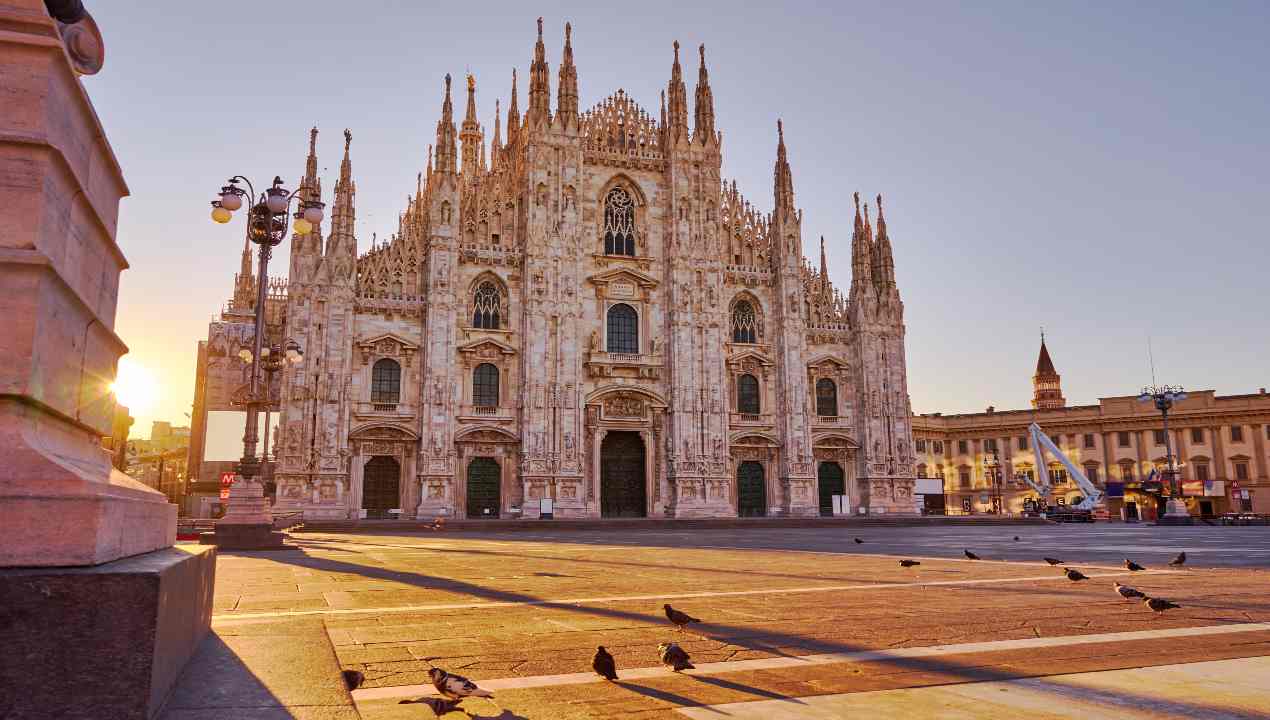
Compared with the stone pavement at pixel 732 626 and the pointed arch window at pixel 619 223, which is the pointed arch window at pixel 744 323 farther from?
the stone pavement at pixel 732 626

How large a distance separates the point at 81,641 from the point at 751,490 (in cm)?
3937

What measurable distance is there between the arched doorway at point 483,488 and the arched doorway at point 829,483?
51.7 feet

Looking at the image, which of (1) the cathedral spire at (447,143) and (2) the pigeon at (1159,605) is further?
(1) the cathedral spire at (447,143)

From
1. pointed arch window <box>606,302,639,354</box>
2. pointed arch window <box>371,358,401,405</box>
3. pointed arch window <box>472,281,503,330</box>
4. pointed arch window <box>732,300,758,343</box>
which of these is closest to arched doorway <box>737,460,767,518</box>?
pointed arch window <box>732,300,758,343</box>

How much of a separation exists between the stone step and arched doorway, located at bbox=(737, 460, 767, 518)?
4.33m

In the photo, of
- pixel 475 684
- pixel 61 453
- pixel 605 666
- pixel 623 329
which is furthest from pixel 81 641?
pixel 623 329

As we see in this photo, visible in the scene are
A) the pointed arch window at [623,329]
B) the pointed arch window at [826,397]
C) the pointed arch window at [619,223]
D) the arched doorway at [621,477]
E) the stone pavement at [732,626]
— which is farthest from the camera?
the pointed arch window at [826,397]

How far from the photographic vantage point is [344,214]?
35469 mm

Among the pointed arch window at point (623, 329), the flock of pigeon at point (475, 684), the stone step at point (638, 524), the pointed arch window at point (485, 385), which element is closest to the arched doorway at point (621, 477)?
the stone step at point (638, 524)

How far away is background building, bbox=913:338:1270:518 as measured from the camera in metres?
66.7

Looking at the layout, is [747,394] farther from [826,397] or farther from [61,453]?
[61,453]

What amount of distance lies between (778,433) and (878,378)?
6.04 meters

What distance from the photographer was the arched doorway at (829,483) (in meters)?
41.9

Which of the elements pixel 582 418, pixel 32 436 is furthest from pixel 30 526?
pixel 582 418
